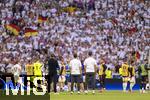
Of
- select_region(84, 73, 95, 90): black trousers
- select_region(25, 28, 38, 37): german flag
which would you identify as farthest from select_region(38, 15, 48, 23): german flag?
select_region(84, 73, 95, 90): black trousers

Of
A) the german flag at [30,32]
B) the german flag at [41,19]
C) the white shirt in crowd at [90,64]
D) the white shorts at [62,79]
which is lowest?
the white shorts at [62,79]

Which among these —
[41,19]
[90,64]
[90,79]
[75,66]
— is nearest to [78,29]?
[41,19]

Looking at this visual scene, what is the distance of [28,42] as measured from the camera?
1924 inches

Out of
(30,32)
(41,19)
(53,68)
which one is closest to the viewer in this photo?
(53,68)

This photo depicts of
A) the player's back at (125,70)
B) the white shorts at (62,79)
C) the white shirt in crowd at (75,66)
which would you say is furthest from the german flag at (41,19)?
the white shirt in crowd at (75,66)

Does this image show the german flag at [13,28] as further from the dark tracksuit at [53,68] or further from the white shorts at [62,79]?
the dark tracksuit at [53,68]

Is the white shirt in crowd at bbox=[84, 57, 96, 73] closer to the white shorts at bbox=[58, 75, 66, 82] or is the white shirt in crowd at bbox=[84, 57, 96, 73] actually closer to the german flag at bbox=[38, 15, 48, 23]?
the white shorts at bbox=[58, 75, 66, 82]

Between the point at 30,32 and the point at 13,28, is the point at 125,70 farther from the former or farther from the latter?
the point at 13,28

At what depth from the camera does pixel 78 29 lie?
50406mm

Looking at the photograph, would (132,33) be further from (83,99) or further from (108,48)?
(83,99)

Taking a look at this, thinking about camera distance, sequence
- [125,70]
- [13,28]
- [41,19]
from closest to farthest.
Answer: [125,70], [13,28], [41,19]

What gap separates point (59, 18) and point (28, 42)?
4.12 m

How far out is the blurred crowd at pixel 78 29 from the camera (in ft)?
156

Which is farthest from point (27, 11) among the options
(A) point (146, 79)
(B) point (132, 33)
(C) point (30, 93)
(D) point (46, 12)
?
(C) point (30, 93)
